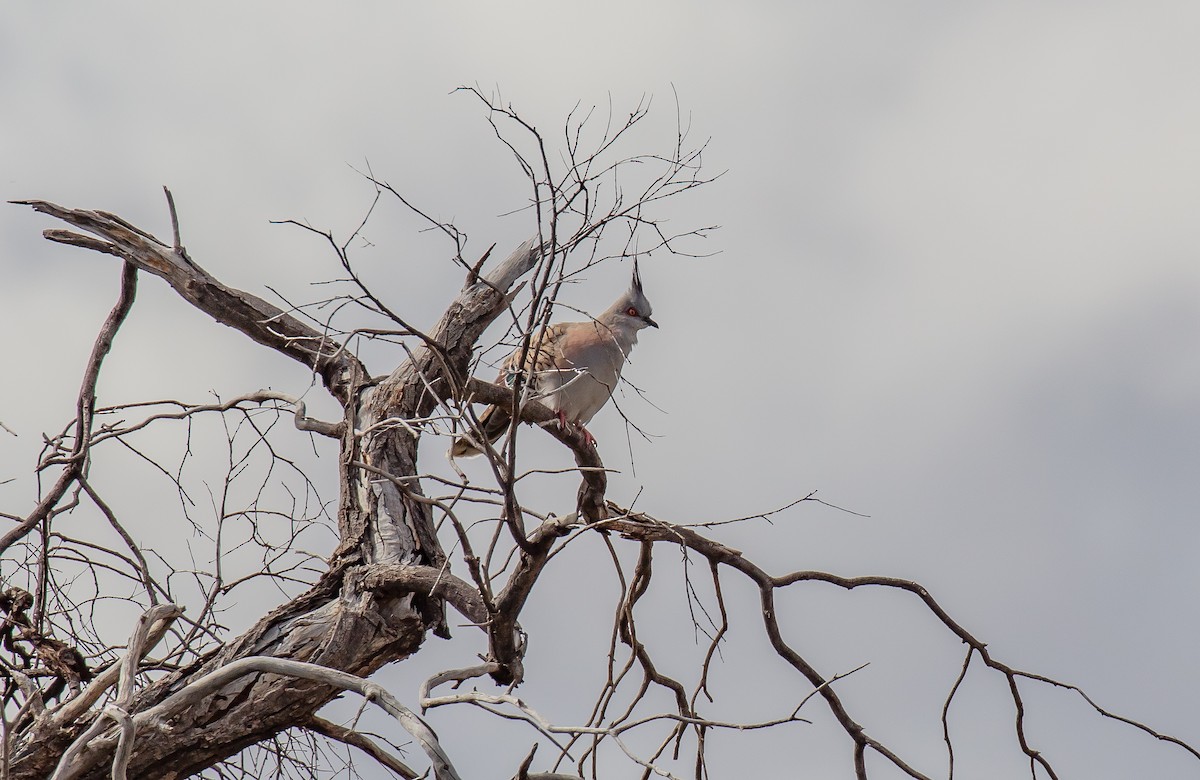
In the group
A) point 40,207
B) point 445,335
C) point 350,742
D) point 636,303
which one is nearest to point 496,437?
point 445,335

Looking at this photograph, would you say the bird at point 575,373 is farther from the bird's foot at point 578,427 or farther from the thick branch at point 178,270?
the thick branch at point 178,270

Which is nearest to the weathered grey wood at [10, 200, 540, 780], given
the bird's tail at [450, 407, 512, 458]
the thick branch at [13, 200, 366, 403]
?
the thick branch at [13, 200, 366, 403]

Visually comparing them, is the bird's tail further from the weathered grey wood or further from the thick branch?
the thick branch

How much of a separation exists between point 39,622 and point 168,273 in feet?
4.36

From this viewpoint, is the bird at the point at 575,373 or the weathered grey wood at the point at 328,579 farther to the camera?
the bird at the point at 575,373

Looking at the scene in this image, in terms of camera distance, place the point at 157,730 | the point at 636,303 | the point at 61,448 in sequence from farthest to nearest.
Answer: the point at 636,303
the point at 61,448
the point at 157,730

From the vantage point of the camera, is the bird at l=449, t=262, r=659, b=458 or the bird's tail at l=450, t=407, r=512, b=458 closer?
the bird's tail at l=450, t=407, r=512, b=458

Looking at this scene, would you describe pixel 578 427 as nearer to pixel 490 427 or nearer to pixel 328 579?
pixel 490 427

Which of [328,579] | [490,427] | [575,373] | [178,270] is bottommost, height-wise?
[328,579]

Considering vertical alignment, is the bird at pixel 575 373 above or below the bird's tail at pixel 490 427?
above

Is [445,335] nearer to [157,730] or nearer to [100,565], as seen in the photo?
[100,565]

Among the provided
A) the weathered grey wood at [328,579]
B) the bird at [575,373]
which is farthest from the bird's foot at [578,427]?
the weathered grey wood at [328,579]

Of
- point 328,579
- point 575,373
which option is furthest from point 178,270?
point 575,373

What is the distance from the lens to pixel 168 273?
4.27 meters
